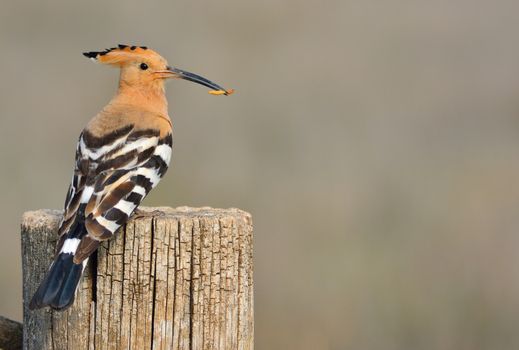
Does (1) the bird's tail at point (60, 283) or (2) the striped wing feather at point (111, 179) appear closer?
(1) the bird's tail at point (60, 283)

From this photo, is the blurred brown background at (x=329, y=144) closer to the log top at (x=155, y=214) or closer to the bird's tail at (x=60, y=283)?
the log top at (x=155, y=214)

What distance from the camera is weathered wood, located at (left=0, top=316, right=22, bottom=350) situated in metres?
3.37

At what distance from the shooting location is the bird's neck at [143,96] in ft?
14.8

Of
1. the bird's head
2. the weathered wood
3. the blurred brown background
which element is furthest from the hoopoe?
→ the blurred brown background

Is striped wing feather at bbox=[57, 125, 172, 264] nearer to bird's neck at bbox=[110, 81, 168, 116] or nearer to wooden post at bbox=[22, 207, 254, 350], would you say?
wooden post at bbox=[22, 207, 254, 350]

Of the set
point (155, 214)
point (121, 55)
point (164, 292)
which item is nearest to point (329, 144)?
point (121, 55)

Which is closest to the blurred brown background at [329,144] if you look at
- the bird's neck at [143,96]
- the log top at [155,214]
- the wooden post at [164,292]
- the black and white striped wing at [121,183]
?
the bird's neck at [143,96]

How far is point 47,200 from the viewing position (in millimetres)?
6352

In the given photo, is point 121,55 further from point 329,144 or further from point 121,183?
point 329,144

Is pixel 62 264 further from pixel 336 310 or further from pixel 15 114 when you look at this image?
pixel 15 114

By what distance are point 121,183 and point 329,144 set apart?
12.2 ft

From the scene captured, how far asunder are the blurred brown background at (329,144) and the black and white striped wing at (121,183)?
1265mm

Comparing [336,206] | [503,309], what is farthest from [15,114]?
[503,309]

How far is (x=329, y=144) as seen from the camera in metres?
7.17
